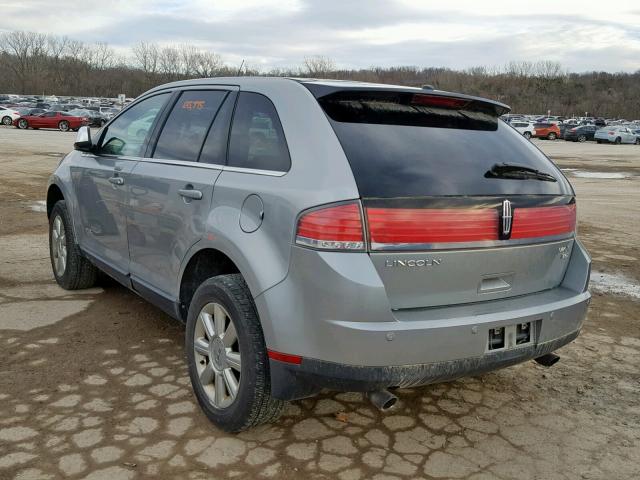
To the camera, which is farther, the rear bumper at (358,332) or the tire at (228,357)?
the tire at (228,357)

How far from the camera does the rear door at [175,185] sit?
3.30 meters

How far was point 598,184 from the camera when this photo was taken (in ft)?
55.3

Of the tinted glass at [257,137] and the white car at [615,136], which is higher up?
the tinted glass at [257,137]

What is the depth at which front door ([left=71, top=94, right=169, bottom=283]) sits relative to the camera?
13.5ft

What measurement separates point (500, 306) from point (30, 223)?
292 inches

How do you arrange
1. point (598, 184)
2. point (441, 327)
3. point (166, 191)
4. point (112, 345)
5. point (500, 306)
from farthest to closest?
point (598, 184) < point (112, 345) < point (166, 191) < point (500, 306) < point (441, 327)

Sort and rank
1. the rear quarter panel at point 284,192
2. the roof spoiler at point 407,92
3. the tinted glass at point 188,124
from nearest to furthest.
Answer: the rear quarter panel at point 284,192, the roof spoiler at point 407,92, the tinted glass at point 188,124

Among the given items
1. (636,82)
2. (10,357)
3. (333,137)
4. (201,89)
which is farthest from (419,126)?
(636,82)

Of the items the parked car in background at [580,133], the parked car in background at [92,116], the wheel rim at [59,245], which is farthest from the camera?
the parked car in background at [580,133]

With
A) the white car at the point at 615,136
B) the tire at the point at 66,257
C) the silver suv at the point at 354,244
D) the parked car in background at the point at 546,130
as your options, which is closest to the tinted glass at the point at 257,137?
the silver suv at the point at 354,244

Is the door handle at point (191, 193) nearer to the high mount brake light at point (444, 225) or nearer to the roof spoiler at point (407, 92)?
the roof spoiler at point (407, 92)

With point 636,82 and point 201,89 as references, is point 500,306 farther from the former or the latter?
point 636,82

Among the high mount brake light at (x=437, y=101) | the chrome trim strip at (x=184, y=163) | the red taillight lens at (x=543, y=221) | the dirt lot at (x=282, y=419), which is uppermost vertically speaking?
the high mount brake light at (x=437, y=101)

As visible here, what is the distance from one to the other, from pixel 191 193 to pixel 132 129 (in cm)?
137
